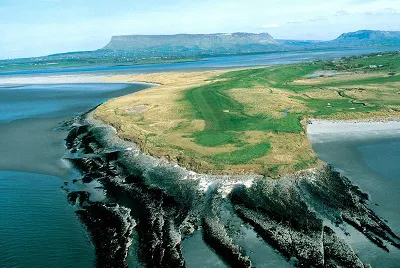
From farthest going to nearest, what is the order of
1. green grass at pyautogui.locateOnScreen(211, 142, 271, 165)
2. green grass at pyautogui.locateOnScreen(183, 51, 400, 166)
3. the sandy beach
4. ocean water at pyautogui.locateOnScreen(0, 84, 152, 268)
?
the sandy beach, green grass at pyautogui.locateOnScreen(183, 51, 400, 166), green grass at pyautogui.locateOnScreen(211, 142, 271, 165), ocean water at pyautogui.locateOnScreen(0, 84, 152, 268)

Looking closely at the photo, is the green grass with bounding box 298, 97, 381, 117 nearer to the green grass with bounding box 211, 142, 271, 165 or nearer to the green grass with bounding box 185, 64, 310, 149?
the green grass with bounding box 185, 64, 310, 149

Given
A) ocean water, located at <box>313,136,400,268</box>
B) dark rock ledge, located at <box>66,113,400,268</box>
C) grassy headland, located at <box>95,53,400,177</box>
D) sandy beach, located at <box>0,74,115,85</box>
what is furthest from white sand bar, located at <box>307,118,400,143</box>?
sandy beach, located at <box>0,74,115,85</box>

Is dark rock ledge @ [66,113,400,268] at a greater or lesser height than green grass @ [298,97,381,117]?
lesser

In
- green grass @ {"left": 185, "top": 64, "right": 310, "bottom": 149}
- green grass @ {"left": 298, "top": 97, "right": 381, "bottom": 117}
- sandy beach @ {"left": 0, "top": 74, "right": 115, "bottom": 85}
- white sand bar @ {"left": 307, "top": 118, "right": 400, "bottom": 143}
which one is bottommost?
sandy beach @ {"left": 0, "top": 74, "right": 115, "bottom": 85}

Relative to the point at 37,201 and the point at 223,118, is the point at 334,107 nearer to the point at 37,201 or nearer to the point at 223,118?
the point at 223,118

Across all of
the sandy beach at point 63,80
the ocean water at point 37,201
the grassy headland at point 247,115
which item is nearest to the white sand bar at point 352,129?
the grassy headland at point 247,115

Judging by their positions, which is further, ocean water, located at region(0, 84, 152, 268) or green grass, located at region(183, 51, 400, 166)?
green grass, located at region(183, 51, 400, 166)

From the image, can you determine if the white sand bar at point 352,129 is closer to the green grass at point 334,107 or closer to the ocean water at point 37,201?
the green grass at point 334,107

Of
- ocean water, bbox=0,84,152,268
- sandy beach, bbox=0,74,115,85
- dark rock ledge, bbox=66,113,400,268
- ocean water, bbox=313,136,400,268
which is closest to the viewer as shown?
ocean water, bbox=313,136,400,268
